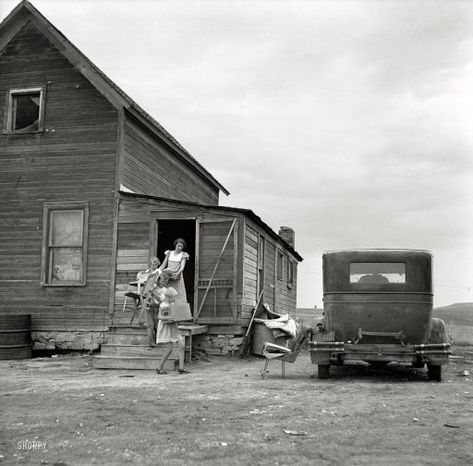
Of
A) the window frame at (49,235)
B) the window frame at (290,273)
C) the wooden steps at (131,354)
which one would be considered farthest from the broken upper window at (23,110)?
the window frame at (290,273)

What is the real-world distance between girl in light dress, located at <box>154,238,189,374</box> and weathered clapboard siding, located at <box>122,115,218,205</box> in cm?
419

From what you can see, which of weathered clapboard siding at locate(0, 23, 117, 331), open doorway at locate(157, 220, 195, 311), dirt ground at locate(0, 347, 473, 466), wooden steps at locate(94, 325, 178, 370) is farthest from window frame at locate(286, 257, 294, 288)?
dirt ground at locate(0, 347, 473, 466)

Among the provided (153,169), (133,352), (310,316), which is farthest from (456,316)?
(133,352)

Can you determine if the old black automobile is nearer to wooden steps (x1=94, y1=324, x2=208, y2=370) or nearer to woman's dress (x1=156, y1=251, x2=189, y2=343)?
woman's dress (x1=156, y1=251, x2=189, y2=343)

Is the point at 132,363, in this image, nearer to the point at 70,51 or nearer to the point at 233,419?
the point at 233,419

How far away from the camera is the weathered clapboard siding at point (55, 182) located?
15.0 m

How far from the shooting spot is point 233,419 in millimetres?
6484

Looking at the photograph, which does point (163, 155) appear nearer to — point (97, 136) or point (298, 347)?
point (97, 136)

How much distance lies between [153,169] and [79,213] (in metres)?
2.89

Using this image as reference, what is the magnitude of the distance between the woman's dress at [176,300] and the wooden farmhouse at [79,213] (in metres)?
2.62

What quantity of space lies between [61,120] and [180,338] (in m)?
7.30

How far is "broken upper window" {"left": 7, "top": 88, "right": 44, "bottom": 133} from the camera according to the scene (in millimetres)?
15969

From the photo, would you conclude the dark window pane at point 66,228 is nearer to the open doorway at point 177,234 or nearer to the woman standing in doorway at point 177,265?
the open doorway at point 177,234

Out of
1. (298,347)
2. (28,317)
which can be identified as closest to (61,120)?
(28,317)
